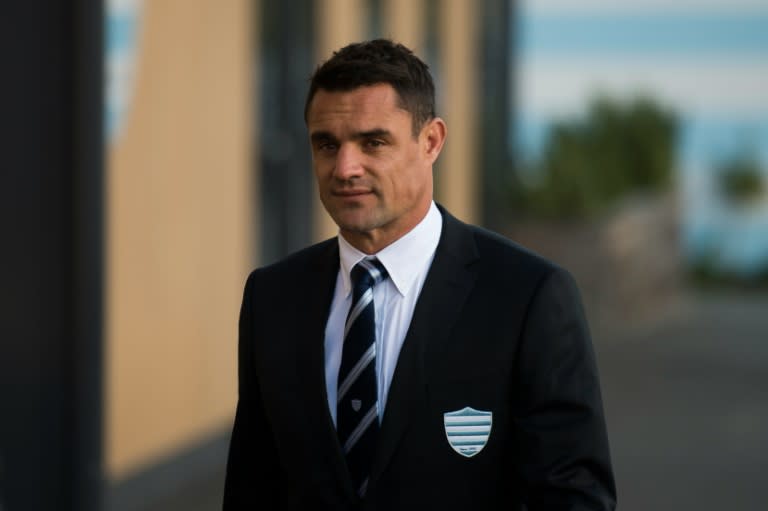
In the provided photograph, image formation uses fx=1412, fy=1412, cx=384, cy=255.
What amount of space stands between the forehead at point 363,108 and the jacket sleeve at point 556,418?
322 mm

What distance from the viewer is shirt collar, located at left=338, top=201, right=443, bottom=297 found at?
2.00m

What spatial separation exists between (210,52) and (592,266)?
6792 millimetres

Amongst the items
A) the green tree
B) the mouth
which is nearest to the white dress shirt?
the mouth

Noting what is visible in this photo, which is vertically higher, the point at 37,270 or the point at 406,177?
the point at 406,177

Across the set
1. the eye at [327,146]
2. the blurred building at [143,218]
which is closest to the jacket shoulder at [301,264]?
the eye at [327,146]

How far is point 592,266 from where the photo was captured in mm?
12836

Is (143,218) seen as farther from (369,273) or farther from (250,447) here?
(369,273)

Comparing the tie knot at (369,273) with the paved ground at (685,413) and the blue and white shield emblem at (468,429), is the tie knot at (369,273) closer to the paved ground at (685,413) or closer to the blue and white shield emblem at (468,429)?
the blue and white shield emblem at (468,429)

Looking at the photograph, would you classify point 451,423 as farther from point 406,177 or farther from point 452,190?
point 452,190

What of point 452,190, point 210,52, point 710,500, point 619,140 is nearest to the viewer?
point 710,500

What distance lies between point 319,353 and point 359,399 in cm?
10

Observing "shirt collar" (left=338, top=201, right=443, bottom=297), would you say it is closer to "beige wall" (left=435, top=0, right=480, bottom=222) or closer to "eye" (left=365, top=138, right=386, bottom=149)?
"eye" (left=365, top=138, right=386, bottom=149)

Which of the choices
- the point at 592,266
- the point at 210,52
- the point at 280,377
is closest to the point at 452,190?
the point at 592,266

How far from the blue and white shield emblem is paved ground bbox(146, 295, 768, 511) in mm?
4071
